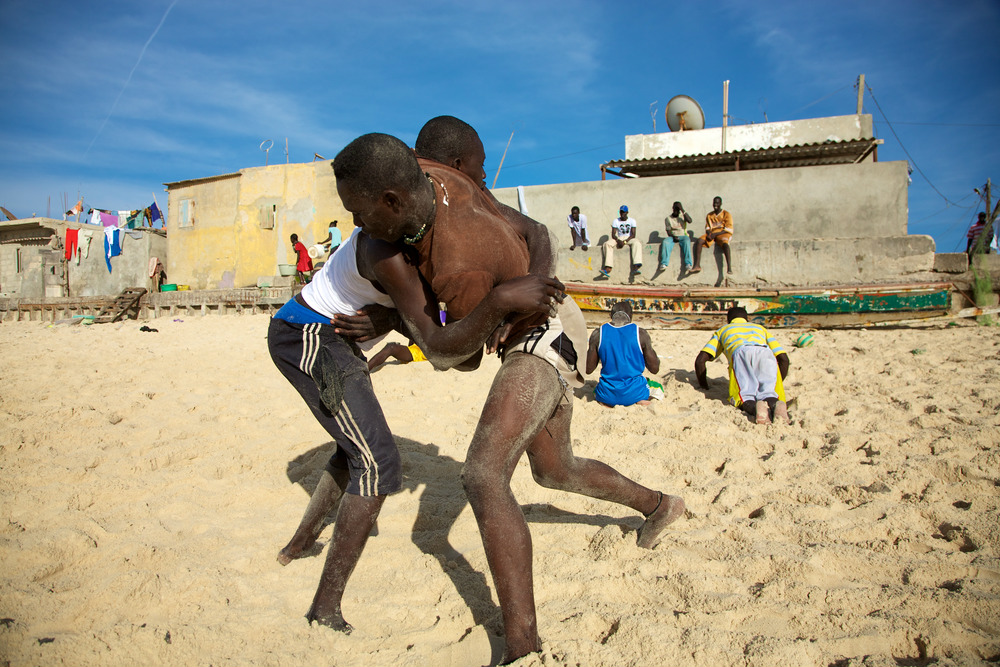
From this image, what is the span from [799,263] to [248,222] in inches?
668

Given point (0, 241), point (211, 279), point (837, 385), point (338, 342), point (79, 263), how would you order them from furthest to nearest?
point (0, 241) < point (79, 263) < point (211, 279) < point (837, 385) < point (338, 342)

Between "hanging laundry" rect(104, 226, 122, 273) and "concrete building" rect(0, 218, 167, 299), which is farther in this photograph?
"concrete building" rect(0, 218, 167, 299)

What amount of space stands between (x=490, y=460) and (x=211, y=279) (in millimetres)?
21663

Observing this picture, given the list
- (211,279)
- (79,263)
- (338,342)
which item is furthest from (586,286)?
(79,263)

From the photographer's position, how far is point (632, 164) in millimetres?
14375

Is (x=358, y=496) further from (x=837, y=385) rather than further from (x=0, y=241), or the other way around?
(x=0, y=241)

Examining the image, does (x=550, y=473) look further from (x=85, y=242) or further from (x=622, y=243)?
(x=85, y=242)

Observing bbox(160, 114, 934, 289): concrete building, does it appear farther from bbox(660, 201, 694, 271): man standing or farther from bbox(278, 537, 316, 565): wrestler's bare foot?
bbox(278, 537, 316, 565): wrestler's bare foot

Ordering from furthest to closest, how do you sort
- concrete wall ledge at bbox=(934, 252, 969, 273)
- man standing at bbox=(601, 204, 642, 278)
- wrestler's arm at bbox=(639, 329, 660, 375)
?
man standing at bbox=(601, 204, 642, 278) → concrete wall ledge at bbox=(934, 252, 969, 273) → wrestler's arm at bbox=(639, 329, 660, 375)

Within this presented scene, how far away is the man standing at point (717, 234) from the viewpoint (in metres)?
10.6

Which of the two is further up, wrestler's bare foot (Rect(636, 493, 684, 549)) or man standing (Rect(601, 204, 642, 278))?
man standing (Rect(601, 204, 642, 278))

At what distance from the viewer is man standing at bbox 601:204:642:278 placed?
446 inches

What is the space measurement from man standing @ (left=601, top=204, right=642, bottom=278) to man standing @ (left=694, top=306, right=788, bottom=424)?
5.65 meters

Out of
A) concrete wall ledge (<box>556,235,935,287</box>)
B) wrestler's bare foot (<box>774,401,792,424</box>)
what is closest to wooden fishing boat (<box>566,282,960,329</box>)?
concrete wall ledge (<box>556,235,935,287</box>)
